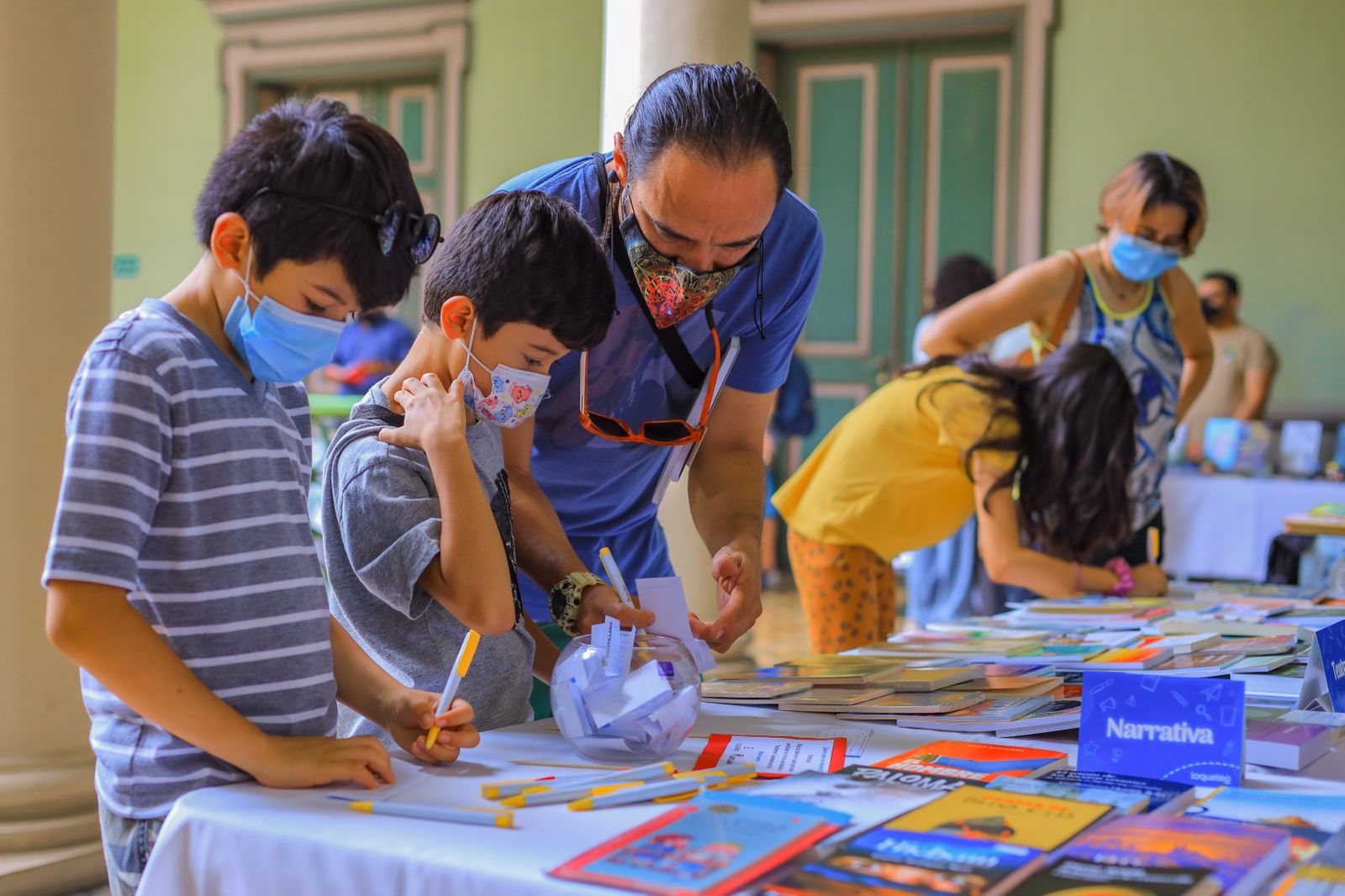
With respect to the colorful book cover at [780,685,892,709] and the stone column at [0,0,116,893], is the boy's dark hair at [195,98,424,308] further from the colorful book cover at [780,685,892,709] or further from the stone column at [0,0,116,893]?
the stone column at [0,0,116,893]

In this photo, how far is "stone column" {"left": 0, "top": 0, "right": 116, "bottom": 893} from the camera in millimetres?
2418

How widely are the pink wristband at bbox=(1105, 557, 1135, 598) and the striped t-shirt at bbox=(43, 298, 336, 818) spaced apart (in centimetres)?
179

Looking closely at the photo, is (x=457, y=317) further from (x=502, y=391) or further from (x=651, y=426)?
(x=651, y=426)

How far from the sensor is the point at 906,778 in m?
1.09

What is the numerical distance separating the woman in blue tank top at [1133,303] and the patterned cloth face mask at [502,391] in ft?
5.81

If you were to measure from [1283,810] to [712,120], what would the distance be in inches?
33.4

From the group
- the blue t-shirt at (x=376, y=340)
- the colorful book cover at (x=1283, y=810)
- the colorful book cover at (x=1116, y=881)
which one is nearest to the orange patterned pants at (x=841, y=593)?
the colorful book cover at (x=1283, y=810)

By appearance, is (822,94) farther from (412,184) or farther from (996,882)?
(996,882)

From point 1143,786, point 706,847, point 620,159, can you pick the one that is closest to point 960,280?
point 620,159

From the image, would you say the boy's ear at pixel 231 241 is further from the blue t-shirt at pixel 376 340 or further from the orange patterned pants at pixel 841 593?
the blue t-shirt at pixel 376 340

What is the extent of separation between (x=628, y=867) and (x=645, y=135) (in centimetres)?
88

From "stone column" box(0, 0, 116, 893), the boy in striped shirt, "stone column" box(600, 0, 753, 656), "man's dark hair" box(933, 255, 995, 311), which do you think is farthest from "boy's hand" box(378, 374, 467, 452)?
"man's dark hair" box(933, 255, 995, 311)

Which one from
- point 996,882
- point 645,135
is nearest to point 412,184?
point 645,135

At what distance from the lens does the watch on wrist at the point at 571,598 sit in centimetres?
145
